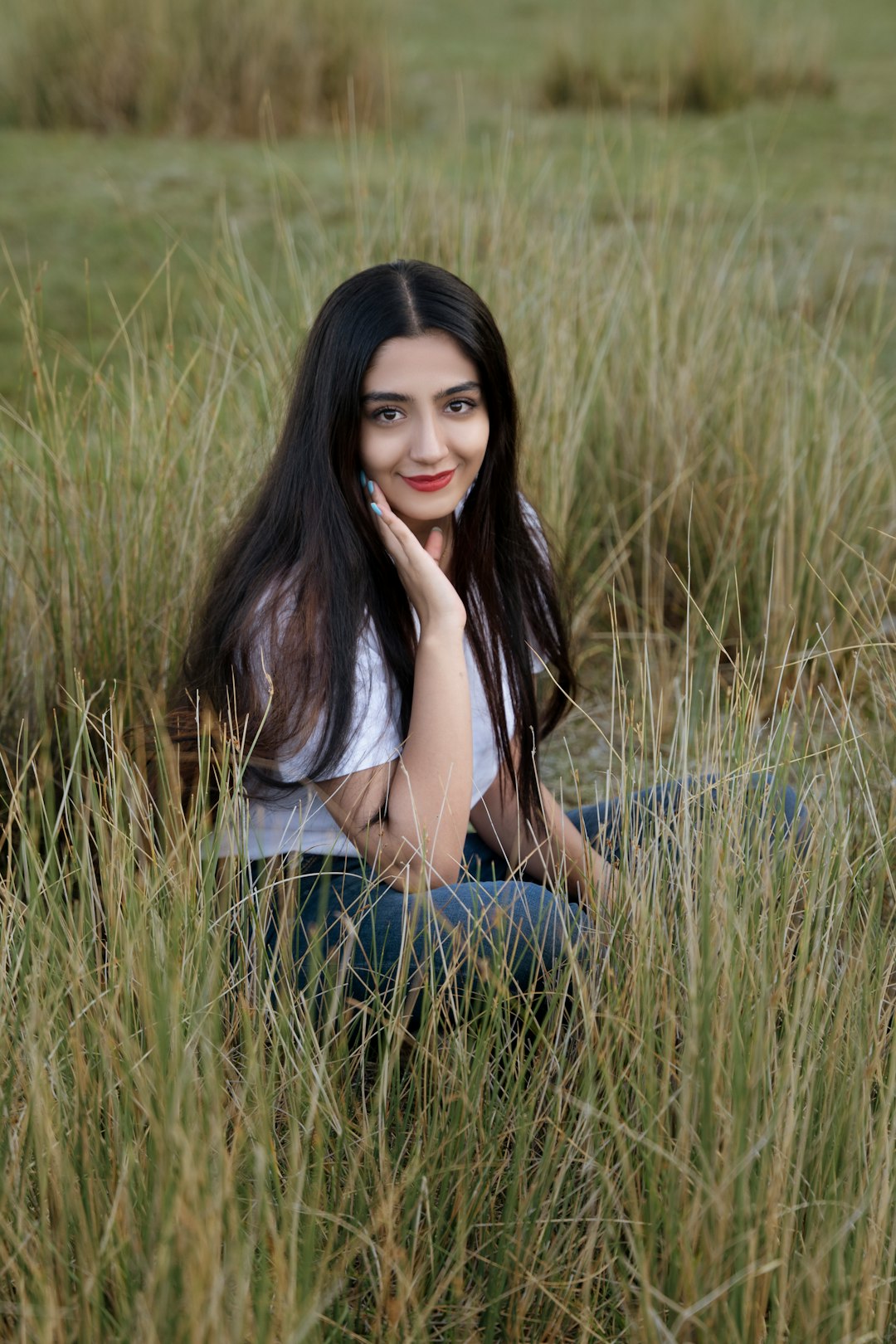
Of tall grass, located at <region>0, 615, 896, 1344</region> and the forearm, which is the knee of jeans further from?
the forearm

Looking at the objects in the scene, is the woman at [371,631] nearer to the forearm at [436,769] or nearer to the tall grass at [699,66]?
the forearm at [436,769]

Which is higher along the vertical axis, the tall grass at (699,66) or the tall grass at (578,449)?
the tall grass at (699,66)

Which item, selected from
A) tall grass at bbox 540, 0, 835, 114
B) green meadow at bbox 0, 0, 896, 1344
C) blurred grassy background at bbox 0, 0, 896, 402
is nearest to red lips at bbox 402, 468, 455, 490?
green meadow at bbox 0, 0, 896, 1344

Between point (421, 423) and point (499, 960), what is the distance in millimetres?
688

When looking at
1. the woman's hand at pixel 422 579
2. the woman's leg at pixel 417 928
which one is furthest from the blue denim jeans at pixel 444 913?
the woman's hand at pixel 422 579

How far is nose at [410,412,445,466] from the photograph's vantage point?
5.78ft

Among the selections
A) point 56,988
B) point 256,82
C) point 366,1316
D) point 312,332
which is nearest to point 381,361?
point 312,332

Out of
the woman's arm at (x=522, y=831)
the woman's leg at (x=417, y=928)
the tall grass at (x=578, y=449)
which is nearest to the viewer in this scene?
the woman's leg at (x=417, y=928)

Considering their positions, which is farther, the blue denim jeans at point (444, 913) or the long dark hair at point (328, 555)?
the long dark hair at point (328, 555)

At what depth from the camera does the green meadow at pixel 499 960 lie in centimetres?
116

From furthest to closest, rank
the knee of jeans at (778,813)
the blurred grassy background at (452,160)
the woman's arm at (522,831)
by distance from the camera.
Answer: the blurred grassy background at (452,160)
the woman's arm at (522,831)
the knee of jeans at (778,813)

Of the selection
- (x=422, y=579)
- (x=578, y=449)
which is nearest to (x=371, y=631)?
(x=422, y=579)

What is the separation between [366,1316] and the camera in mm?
1273

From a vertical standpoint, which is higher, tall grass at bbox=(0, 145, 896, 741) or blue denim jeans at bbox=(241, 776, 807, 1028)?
tall grass at bbox=(0, 145, 896, 741)
